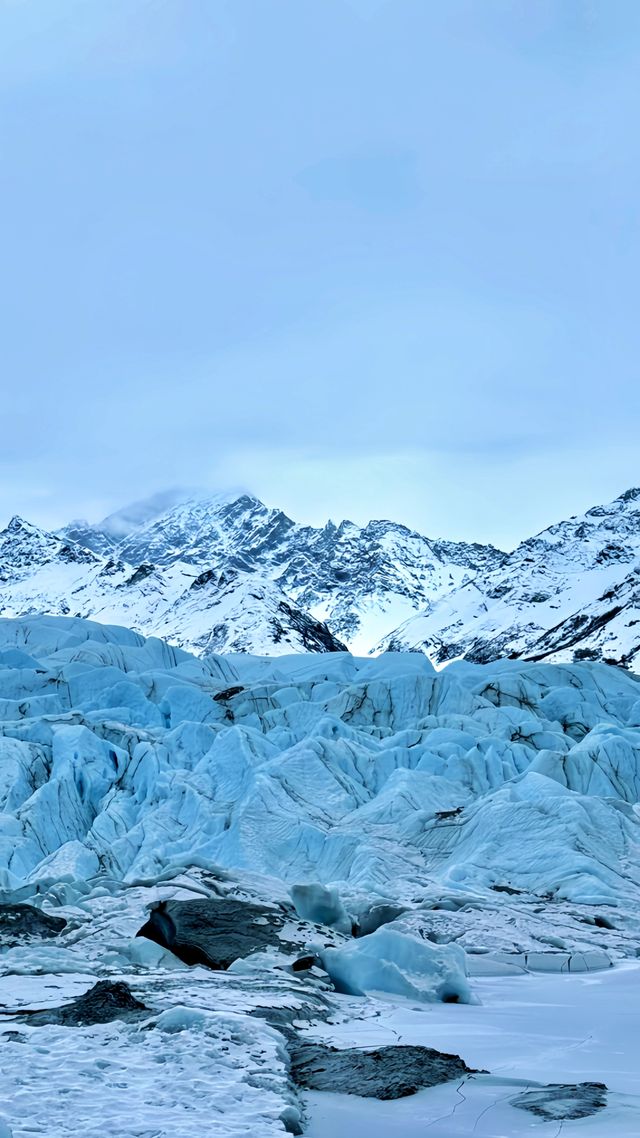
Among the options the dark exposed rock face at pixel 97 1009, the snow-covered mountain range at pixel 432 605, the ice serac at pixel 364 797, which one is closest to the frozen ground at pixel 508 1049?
the ice serac at pixel 364 797

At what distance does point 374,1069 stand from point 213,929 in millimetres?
4047

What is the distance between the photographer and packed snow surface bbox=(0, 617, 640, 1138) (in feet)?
16.5

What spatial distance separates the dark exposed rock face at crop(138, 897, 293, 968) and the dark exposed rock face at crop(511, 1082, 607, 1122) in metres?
4.02

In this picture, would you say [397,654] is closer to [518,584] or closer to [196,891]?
[196,891]

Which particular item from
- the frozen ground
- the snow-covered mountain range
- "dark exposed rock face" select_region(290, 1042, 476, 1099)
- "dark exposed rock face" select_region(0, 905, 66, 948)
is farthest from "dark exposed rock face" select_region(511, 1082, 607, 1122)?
the snow-covered mountain range

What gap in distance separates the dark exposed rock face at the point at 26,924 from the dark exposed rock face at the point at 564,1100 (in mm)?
5524

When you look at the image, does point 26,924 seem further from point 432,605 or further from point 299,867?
point 432,605

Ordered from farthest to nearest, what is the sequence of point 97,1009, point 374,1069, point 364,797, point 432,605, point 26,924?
1. point 432,605
2. point 364,797
3. point 26,924
4. point 97,1009
5. point 374,1069

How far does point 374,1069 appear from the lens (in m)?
5.06

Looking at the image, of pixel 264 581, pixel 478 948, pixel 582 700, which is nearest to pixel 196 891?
pixel 478 948

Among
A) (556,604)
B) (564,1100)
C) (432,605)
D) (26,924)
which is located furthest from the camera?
(432,605)

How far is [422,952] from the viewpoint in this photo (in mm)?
7848

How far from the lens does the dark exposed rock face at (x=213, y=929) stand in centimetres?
848

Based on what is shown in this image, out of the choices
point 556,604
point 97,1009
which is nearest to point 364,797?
point 97,1009
